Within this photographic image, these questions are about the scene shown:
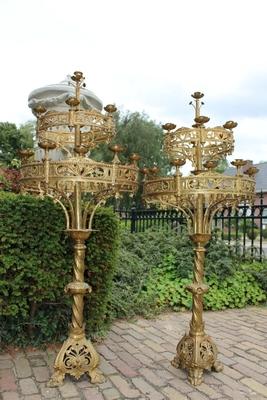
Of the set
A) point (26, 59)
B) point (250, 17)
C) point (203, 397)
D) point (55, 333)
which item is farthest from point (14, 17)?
point (203, 397)

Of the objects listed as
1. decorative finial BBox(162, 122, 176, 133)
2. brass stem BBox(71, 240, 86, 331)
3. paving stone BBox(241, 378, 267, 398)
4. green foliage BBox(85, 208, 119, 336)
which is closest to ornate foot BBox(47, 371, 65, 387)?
brass stem BBox(71, 240, 86, 331)

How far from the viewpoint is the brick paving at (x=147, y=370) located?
2.58 meters

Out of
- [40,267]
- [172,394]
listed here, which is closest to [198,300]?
[172,394]

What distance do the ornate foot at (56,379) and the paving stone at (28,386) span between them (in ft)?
0.36

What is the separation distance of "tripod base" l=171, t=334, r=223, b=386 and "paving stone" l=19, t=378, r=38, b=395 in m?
1.14

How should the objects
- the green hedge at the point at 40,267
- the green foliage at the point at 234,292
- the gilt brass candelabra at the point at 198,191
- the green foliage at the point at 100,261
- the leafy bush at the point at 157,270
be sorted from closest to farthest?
the gilt brass candelabra at the point at 198,191, the green hedge at the point at 40,267, the green foliage at the point at 100,261, the leafy bush at the point at 157,270, the green foliage at the point at 234,292

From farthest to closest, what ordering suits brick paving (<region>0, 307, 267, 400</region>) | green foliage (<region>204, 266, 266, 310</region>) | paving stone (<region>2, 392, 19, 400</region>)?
1. green foliage (<region>204, 266, 266, 310</region>)
2. brick paving (<region>0, 307, 267, 400</region>)
3. paving stone (<region>2, 392, 19, 400</region>)

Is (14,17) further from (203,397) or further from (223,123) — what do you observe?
(203,397)

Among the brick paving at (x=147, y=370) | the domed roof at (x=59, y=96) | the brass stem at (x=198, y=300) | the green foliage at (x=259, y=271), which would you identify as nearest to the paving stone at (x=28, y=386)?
the brick paving at (x=147, y=370)

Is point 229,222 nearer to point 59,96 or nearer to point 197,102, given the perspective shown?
point 59,96

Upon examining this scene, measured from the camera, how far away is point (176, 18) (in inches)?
193

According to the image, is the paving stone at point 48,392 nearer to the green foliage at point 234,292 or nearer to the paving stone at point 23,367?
the paving stone at point 23,367

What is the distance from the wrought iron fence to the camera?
20.0 feet

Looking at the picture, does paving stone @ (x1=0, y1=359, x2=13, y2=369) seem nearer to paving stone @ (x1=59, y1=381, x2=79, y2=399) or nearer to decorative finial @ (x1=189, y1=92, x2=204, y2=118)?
paving stone @ (x1=59, y1=381, x2=79, y2=399)
